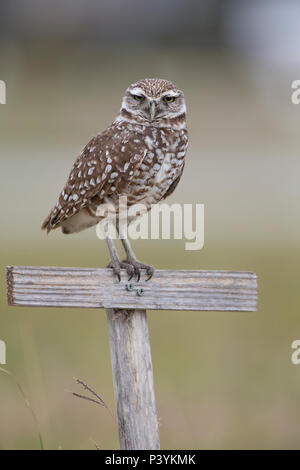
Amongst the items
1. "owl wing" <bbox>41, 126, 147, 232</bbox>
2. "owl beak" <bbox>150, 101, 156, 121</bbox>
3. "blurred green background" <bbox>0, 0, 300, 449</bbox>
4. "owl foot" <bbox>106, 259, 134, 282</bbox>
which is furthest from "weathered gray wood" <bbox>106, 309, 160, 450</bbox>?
"blurred green background" <bbox>0, 0, 300, 449</bbox>

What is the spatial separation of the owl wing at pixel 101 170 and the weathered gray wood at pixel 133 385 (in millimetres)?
826

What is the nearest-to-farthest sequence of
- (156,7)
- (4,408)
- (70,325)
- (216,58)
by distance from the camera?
1. (4,408)
2. (70,325)
3. (216,58)
4. (156,7)

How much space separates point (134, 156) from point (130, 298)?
2.72 ft

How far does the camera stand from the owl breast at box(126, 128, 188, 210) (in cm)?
318

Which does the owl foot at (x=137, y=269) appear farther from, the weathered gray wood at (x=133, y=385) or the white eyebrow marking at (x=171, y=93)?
the white eyebrow marking at (x=171, y=93)

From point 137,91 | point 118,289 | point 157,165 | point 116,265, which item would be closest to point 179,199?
point 157,165

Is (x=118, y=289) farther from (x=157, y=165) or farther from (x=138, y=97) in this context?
(x=138, y=97)

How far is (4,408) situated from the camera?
15.5 feet

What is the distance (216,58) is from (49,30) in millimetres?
3658

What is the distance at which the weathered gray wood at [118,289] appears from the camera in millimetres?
2447

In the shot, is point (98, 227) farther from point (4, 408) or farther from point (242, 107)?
point (242, 107)

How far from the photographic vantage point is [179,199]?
29.8 ft
